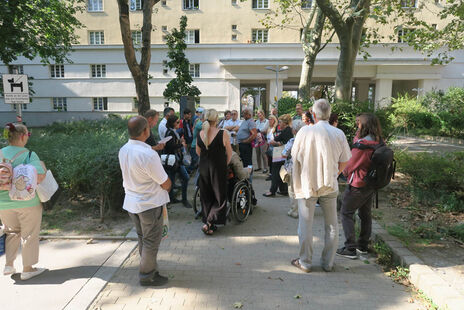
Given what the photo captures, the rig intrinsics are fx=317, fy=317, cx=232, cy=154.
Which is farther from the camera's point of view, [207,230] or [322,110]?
[207,230]

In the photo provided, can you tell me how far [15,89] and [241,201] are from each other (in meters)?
6.85

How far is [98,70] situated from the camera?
30031mm

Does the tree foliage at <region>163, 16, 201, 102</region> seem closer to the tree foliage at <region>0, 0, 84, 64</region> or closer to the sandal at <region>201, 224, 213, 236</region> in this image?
the tree foliage at <region>0, 0, 84, 64</region>

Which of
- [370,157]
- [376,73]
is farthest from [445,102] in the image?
[370,157]

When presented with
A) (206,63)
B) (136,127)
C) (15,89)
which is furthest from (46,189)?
(206,63)

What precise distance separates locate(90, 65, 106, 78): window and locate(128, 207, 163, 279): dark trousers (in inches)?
1174

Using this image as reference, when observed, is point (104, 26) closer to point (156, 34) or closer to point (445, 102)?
point (156, 34)

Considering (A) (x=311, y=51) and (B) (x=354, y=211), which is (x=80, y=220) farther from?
(A) (x=311, y=51)

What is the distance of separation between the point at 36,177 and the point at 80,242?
174 centimetres

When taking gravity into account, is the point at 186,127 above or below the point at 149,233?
above

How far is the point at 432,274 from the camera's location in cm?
368

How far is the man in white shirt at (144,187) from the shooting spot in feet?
A: 10.8

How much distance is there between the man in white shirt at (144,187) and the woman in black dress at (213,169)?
1.61 m

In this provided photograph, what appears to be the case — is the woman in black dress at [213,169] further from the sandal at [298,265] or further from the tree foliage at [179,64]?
the tree foliage at [179,64]
